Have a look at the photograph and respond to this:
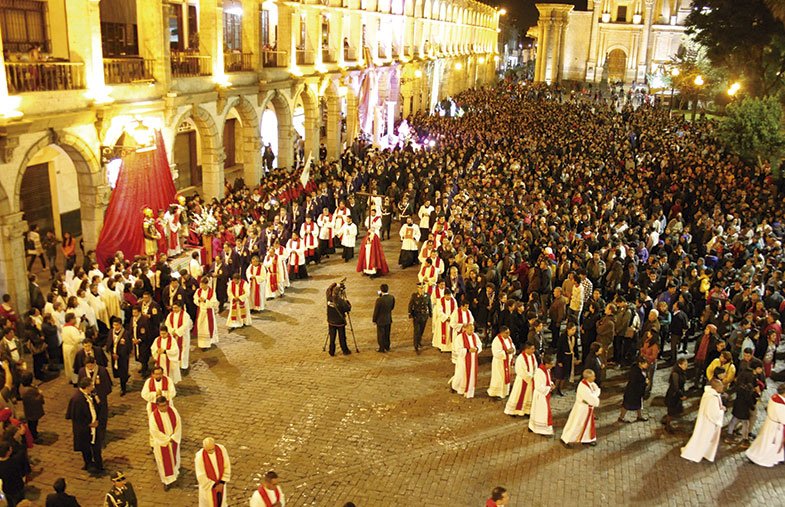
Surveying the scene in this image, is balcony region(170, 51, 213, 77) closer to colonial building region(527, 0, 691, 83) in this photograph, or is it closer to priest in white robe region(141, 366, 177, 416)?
priest in white robe region(141, 366, 177, 416)

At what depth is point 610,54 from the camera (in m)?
83.8

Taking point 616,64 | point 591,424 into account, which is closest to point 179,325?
point 591,424

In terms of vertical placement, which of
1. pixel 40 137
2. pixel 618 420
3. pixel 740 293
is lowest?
pixel 618 420

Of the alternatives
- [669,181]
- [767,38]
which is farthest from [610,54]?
[669,181]

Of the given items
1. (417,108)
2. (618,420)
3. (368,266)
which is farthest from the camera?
(417,108)

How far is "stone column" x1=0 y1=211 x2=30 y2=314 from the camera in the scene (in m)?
13.8

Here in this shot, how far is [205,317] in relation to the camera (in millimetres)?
13633

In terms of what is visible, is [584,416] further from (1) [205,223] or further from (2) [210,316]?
(1) [205,223]

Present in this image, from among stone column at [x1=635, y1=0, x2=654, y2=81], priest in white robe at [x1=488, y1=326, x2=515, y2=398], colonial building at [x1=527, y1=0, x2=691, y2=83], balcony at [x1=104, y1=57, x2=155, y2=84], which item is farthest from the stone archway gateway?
priest in white robe at [x1=488, y1=326, x2=515, y2=398]

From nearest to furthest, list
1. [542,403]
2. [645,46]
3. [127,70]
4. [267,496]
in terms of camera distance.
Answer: [267,496], [542,403], [127,70], [645,46]

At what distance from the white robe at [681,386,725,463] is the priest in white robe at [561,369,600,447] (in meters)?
1.46

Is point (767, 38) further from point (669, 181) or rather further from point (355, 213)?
point (355, 213)

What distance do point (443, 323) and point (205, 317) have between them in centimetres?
476

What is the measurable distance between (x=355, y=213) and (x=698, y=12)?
29.4m
